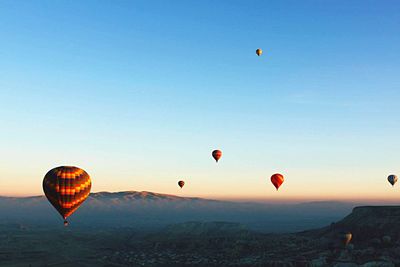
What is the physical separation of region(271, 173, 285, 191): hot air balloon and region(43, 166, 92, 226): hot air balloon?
53048 millimetres

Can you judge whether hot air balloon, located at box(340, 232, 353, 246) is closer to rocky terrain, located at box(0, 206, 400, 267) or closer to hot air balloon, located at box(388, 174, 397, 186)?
rocky terrain, located at box(0, 206, 400, 267)

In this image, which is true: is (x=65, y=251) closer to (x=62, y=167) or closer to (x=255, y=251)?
(x=255, y=251)

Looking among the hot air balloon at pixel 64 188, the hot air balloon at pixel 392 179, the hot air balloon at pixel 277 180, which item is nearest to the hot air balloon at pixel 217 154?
the hot air balloon at pixel 277 180

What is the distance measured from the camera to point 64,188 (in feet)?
243

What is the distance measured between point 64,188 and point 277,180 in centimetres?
5791

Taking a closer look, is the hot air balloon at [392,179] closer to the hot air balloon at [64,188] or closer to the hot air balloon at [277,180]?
the hot air balloon at [277,180]

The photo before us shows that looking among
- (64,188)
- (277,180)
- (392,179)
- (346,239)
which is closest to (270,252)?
(346,239)

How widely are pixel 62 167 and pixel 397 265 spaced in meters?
76.5

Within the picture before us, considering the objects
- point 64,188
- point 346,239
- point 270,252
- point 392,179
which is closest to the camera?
point 64,188

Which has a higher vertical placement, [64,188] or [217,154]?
[217,154]

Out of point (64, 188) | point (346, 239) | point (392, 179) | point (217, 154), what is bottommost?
point (346, 239)

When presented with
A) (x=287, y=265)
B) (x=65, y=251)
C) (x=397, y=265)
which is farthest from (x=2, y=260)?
(x=397, y=265)

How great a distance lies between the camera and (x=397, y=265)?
98625 millimetres

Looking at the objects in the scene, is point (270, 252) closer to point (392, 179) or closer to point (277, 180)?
point (277, 180)
